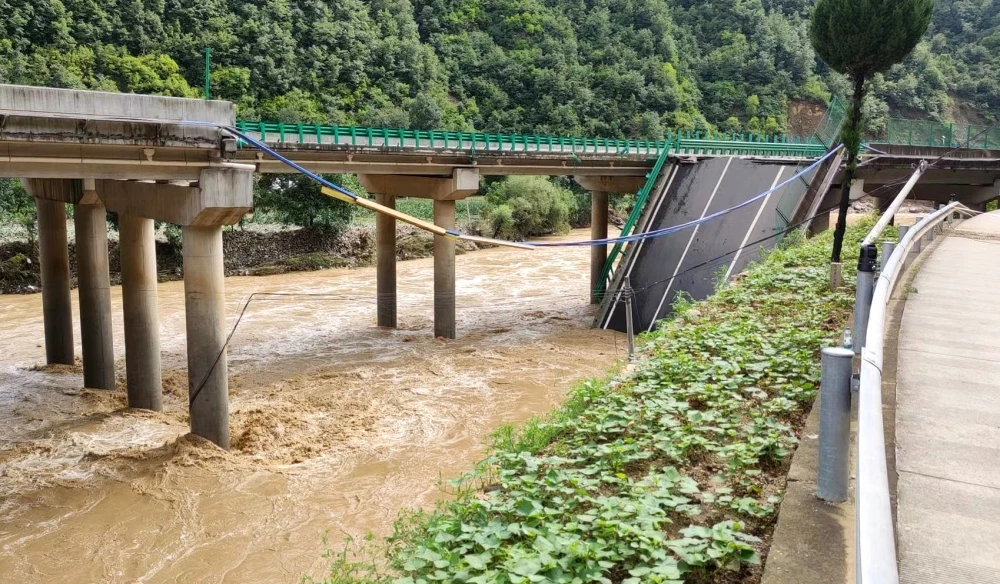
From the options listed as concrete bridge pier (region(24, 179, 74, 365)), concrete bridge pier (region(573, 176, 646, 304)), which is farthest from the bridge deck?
concrete bridge pier (region(573, 176, 646, 304))

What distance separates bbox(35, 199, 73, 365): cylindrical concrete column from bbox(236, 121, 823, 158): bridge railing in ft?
16.3

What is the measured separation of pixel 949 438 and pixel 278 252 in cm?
3596

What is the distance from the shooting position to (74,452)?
45.0ft

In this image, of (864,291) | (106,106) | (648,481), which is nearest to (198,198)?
(106,106)

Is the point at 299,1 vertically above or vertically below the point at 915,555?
above

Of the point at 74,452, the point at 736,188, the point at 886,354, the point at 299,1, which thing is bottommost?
the point at 74,452

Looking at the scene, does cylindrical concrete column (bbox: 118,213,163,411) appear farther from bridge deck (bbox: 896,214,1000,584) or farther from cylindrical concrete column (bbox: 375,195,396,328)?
bridge deck (bbox: 896,214,1000,584)

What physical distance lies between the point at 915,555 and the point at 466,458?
33.0ft

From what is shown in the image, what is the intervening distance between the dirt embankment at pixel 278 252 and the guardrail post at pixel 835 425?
108ft

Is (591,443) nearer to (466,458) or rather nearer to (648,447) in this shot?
(648,447)

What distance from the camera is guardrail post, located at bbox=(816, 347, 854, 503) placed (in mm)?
3773

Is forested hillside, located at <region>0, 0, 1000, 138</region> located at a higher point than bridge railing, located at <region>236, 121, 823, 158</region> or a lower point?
higher

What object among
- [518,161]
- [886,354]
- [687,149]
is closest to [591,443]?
[886,354]

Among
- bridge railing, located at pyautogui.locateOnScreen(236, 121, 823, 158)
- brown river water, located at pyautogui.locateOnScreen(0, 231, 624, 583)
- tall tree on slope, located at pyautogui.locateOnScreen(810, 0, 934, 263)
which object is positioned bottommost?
brown river water, located at pyautogui.locateOnScreen(0, 231, 624, 583)
